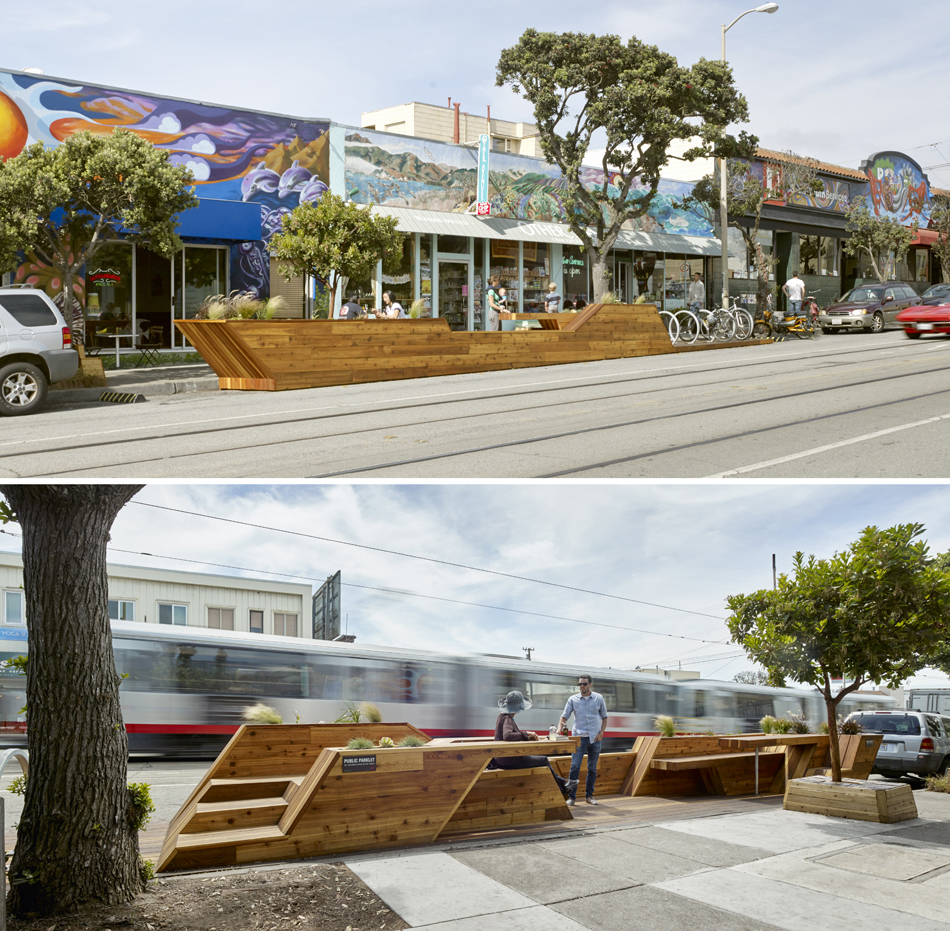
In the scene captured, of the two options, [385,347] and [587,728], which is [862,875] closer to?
[587,728]

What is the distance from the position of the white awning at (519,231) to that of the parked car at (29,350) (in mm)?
11063

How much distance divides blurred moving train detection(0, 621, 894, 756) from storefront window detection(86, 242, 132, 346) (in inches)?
380

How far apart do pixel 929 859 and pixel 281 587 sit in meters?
26.3

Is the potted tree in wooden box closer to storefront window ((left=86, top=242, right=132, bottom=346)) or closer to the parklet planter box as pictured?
the parklet planter box

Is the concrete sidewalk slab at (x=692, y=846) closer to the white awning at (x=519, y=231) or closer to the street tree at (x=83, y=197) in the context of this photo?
the street tree at (x=83, y=197)

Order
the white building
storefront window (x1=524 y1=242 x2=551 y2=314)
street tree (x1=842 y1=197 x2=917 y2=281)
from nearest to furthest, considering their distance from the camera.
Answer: the white building < storefront window (x1=524 y1=242 x2=551 y2=314) < street tree (x1=842 y1=197 x2=917 y2=281)

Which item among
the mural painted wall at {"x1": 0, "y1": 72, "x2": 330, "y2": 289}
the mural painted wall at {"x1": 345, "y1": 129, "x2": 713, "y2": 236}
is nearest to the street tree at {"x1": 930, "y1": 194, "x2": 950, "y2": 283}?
the mural painted wall at {"x1": 345, "y1": 129, "x2": 713, "y2": 236}

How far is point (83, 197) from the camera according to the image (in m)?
18.5

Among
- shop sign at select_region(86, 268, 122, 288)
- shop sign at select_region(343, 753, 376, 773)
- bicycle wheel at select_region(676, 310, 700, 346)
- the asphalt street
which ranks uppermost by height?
shop sign at select_region(86, 268, 122, 288)

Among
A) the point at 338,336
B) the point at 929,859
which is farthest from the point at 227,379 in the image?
the point at 929,859

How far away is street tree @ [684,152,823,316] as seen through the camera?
33.6 metres

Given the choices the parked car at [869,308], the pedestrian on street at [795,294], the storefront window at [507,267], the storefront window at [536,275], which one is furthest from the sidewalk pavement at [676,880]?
the parked car at [869,308]

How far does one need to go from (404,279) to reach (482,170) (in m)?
4.21

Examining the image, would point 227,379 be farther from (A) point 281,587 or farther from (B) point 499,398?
(A) point 281,587
